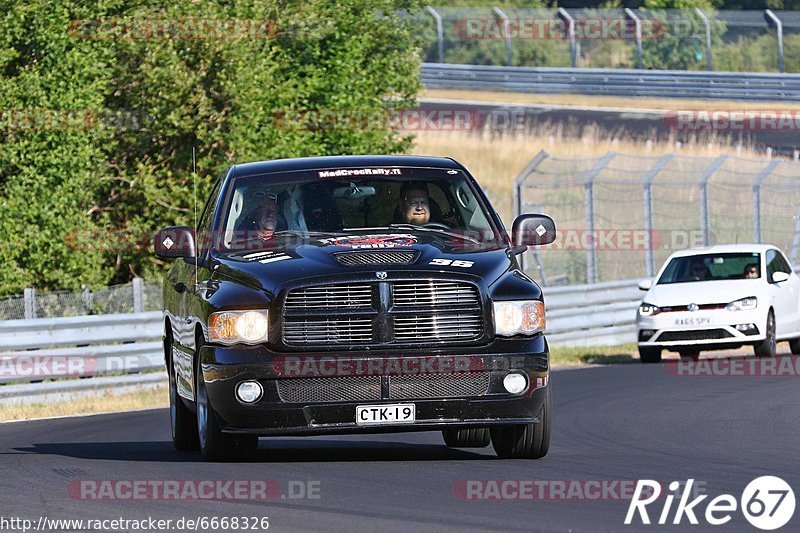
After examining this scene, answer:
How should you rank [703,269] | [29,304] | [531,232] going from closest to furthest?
[531,232]
[29,304]
[703,269]

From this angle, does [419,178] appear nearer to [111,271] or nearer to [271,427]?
[271,427]

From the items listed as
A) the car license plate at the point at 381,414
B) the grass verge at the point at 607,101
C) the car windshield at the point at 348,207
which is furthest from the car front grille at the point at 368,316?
the grass verge at the point at 607,101

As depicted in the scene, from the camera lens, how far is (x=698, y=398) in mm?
16531

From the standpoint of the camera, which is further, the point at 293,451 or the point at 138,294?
the point at 138,294

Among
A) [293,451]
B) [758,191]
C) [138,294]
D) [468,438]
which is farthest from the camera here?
[758,191]

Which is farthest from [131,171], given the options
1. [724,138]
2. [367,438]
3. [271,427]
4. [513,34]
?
[513,34]

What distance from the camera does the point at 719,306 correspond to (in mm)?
22078

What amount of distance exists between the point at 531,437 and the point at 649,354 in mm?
12508

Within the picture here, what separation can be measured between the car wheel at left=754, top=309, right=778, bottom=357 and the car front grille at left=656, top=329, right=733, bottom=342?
551 mm

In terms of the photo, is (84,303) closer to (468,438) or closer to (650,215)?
(468,438)

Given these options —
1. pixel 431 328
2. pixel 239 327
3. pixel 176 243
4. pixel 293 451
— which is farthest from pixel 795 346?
pixel 239 327

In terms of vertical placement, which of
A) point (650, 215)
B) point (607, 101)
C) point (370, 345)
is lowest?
point (650, 215)

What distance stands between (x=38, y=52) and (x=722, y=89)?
2928 cm

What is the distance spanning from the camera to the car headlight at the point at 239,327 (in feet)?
33.7
